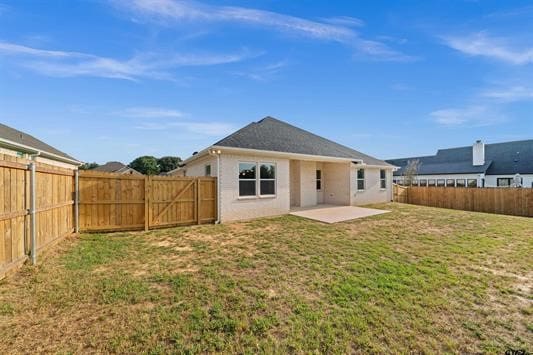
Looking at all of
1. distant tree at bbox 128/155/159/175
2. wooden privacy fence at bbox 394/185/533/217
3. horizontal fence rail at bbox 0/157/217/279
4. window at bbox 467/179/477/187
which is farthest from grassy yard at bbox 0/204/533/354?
distant tree at bbox 128/155/159/175

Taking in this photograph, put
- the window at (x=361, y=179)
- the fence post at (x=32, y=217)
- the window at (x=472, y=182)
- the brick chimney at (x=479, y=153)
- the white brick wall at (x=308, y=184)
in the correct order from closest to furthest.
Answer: the fence post at (x=32, y=217) → the white brick wall at (x=308, y=184) → the window at (x=361, y=179) → the window at (x=472, y=182) → the brick chimney at (x=479, y=153)

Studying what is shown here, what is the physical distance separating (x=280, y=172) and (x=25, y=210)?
9.00m

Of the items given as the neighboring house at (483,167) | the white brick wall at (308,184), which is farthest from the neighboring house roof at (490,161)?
the white brick wall at (308,184)

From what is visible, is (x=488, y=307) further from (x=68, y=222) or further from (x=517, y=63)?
(x=517, y=63)

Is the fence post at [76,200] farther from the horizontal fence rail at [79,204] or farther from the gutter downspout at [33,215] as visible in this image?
the gutter downspout at [33,215]

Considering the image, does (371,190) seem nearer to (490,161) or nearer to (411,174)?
(411,174)

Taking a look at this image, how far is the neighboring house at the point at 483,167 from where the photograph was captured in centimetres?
2412

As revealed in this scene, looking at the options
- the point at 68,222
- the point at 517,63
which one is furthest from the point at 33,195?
the point at 517,63

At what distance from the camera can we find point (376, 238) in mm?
7441

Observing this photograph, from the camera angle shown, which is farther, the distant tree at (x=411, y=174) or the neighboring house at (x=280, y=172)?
the distant tree at (x=411, y=174)

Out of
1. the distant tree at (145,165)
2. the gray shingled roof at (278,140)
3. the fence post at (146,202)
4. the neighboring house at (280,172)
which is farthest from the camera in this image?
the distant tree at (145,165)

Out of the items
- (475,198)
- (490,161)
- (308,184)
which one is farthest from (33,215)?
(490,161)

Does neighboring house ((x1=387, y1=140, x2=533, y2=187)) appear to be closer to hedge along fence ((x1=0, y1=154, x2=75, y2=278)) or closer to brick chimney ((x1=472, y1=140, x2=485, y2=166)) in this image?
brick chimney ((x1=472, y1=140, x2=485, y2=166))

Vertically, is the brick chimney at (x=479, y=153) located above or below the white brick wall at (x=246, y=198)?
above
